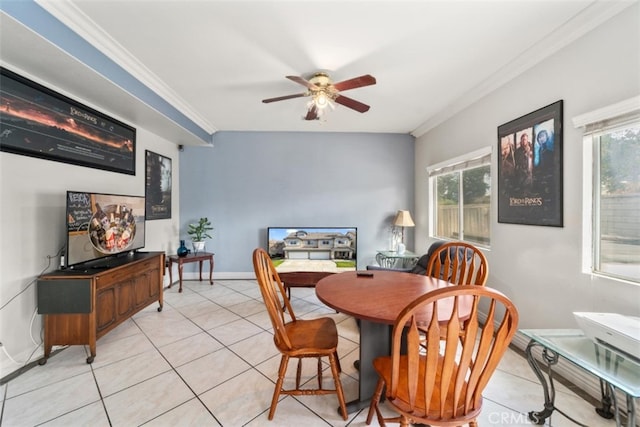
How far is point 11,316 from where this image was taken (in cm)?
193

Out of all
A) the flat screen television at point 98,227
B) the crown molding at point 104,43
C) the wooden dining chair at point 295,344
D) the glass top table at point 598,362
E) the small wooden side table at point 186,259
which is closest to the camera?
the glass top table at point 598,362

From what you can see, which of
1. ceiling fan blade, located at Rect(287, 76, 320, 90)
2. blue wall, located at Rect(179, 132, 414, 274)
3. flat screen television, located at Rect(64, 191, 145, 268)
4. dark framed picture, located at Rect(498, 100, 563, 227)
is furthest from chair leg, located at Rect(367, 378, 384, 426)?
blue wall, located at Rect(179, 132, 414, 274)

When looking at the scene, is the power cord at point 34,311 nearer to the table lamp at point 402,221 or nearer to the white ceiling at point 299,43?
the white ceiling at point 299,43

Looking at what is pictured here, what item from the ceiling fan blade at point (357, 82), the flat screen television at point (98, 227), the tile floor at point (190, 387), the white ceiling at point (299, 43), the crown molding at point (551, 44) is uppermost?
the white ceiling at point (299, 43)

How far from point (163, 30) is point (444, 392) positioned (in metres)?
2.87

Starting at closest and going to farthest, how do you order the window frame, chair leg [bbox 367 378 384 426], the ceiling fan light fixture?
chair leg [bbox 367 378 384 426] < the ceiling fan light fixture < the window frame

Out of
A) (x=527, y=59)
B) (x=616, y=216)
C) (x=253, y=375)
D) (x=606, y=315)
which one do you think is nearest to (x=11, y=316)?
(x=253, y=375)

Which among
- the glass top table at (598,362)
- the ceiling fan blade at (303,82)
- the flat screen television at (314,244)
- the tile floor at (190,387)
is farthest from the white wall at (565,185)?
the flat screen television at (314,244)

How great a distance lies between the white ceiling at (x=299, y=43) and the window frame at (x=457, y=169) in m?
0.66

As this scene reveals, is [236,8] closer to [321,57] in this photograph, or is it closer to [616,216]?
[321,57]

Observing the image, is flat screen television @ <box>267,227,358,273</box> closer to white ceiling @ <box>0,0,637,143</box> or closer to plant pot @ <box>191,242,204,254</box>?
plant pot @ <box>191,242,204,254</box>

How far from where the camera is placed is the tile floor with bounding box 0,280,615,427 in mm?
1514

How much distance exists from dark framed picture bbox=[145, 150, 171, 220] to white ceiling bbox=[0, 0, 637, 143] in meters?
0.84

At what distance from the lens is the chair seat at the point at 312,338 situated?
1450 millimetres
